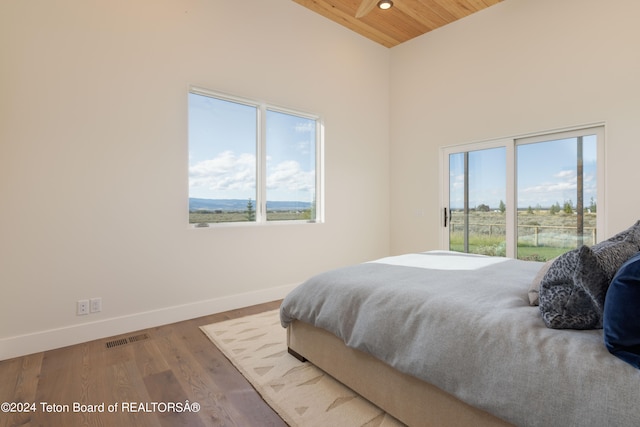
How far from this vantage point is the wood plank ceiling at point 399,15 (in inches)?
150

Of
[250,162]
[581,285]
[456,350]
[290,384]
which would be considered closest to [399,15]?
[250,162]

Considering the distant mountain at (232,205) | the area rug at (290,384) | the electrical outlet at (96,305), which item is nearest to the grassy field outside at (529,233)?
the distant mountain at (232,205)

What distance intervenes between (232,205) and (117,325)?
1.50m

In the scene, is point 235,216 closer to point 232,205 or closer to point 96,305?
point 232,205

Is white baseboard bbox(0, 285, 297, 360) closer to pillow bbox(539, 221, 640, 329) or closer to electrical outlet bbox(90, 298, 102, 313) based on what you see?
electrical outlet bbox(90, 298, 102, 313)

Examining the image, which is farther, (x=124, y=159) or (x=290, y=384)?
(x=124, y=159)

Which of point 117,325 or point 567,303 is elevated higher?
point 567,303

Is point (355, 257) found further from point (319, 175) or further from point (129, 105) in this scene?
point (129, 105)

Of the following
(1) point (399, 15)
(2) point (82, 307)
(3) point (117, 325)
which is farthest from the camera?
(1) point (399, 15)

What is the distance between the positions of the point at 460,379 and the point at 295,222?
9.55ft

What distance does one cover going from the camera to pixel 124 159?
2760 mm

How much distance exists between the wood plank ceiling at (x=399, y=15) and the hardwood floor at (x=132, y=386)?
3.95m

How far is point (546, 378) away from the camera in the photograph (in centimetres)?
105

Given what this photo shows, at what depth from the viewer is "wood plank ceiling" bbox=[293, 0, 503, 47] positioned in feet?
12.5
